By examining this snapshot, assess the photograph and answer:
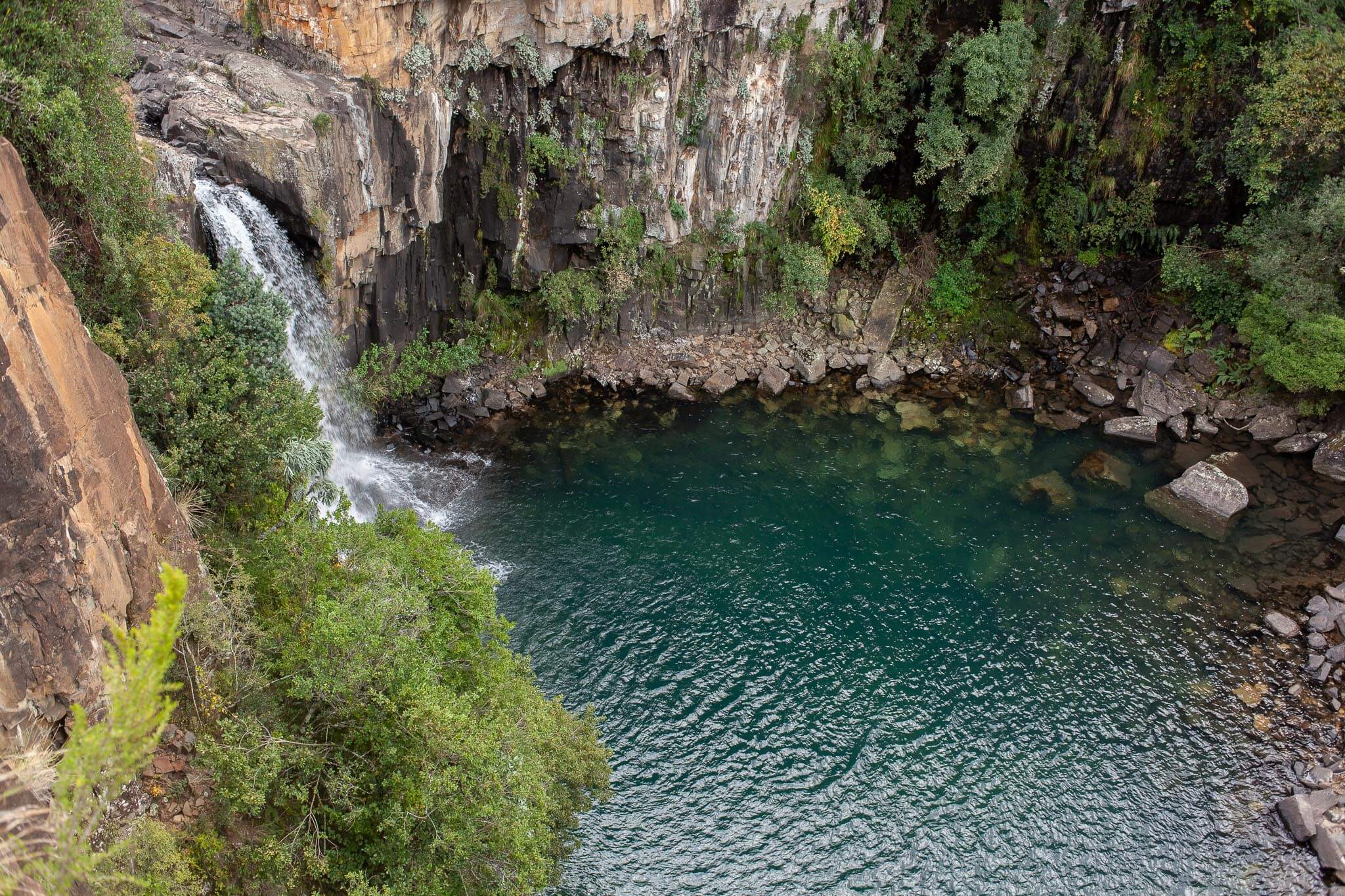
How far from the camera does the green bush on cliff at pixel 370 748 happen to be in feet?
52.5

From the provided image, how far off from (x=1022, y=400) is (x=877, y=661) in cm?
1690

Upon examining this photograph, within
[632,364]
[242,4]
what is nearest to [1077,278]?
[632,364]

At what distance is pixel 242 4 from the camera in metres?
29.3

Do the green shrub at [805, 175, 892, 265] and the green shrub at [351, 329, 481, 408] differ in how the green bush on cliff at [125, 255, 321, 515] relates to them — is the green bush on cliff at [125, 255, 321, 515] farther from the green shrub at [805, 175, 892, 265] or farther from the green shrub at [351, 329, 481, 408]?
the green shrub at [805, 175, 892, 265]

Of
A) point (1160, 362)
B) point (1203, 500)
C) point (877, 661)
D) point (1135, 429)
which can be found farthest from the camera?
point (1160, 362)

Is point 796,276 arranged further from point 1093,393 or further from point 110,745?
point 110,745

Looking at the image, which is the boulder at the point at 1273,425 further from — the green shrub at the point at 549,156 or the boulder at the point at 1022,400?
the green shrub at the point at 549,156

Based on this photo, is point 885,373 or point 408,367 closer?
point 408,367

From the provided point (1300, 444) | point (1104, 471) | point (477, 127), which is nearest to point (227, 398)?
point (477, 127)

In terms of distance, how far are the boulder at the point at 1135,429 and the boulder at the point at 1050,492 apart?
3782 millimetres

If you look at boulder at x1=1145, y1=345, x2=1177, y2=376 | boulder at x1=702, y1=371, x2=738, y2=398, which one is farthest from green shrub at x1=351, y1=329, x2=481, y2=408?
boulder at x1=1145, y1=345, x2=1177, y2=376

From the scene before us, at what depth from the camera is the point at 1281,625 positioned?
2889 cm

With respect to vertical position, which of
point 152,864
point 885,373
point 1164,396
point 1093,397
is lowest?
point 885,373

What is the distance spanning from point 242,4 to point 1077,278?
34.4 m
